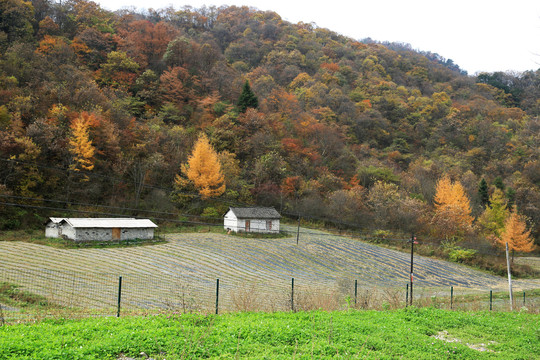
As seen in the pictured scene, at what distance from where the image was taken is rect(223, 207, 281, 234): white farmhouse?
132 feet

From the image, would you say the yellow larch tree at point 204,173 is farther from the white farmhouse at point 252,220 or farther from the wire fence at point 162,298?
the wire fence at point 162,298

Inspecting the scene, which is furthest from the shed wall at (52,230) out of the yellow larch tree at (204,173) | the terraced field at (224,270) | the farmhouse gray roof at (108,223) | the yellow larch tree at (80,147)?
the yellow larch tree at (204,173)

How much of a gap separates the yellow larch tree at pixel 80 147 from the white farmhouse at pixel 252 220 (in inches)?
584

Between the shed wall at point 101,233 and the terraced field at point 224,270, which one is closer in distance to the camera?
the terraced field at point 224,270

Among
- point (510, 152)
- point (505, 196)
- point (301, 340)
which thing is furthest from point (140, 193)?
point (510, 152)

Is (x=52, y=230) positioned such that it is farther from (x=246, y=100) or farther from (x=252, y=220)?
(x=246, y=100)

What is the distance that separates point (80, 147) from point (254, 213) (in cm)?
1870

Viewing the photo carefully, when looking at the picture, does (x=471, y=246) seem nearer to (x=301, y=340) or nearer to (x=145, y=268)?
(x=145, y=268)

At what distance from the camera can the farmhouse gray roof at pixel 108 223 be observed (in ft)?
103

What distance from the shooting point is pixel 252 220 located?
41281 millimetres

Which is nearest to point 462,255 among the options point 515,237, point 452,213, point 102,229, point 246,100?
point 452,213

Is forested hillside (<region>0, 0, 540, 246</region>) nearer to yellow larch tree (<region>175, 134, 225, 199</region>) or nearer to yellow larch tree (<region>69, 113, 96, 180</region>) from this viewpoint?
yellow larch tree (<region>69, 113, 96, 180</region>)

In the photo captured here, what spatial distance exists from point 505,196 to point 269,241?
4037 cm

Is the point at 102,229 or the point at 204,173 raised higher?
the point at 204,173
